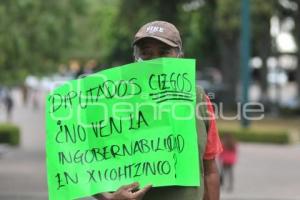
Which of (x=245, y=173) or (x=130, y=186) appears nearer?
(x=130, y=186)

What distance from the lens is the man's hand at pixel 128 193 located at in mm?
3948

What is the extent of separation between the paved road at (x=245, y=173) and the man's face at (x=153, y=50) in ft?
35.7

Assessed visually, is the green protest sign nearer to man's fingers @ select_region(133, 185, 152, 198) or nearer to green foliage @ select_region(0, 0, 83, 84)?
man's fingers @ select_region(133, 185, 152, 198)

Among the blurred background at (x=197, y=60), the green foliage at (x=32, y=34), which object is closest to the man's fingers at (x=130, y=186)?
the blurred background at (x=197, y=60)

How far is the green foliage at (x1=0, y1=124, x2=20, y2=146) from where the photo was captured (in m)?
29.1

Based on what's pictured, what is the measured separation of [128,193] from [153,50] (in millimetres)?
629

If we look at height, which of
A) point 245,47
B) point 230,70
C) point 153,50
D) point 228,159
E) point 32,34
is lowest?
point 228,159

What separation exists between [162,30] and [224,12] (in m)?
33.9

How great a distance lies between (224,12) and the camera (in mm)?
37688

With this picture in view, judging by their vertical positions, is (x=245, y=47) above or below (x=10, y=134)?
above

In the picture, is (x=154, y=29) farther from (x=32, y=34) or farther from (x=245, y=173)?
(x=32, y=34)

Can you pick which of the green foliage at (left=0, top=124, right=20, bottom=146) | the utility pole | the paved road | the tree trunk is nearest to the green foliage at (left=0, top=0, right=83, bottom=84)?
the paved road

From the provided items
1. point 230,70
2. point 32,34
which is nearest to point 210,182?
point 32,34

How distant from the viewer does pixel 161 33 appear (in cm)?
401
